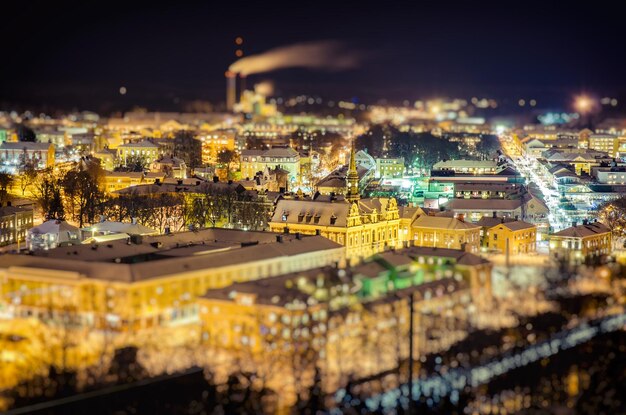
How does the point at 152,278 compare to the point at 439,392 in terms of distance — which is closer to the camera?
the point at 439,392

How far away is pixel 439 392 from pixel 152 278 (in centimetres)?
485

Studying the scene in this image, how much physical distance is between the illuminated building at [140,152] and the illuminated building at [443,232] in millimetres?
20226

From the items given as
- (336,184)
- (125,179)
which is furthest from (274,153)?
(336,184)

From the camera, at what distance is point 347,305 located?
1788 cm

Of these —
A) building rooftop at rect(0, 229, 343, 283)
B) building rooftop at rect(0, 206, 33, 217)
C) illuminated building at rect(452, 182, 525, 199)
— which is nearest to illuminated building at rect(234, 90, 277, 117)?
illuminated building at rect(452, 182, 525, 199)

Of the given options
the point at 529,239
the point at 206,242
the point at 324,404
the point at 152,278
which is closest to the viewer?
the point at 324,404

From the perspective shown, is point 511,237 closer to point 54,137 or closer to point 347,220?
point 347,220

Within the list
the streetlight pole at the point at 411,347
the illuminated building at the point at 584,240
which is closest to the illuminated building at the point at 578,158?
the illuminated building at the point at 584,240

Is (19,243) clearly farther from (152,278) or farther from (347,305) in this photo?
(347,305)

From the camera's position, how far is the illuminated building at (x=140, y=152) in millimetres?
45188

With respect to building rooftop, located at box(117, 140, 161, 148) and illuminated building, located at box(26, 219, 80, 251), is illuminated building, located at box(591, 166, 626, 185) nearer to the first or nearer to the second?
building rooftop, located at box(117, 140, 161, 148)

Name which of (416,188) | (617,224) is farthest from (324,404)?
(416,188)

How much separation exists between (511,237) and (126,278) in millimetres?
10631

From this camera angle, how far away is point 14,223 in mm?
28141
